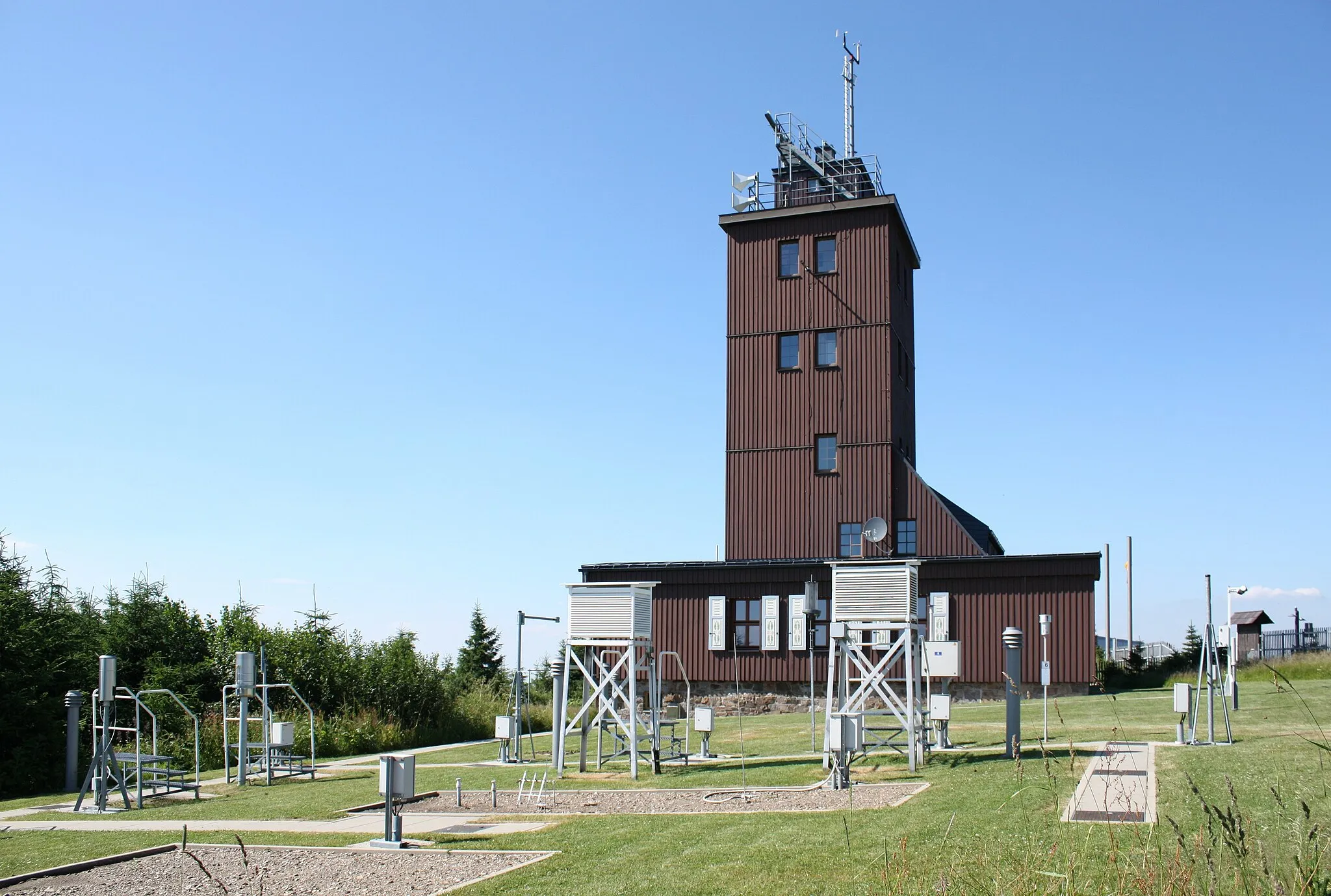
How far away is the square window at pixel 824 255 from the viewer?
41156mm

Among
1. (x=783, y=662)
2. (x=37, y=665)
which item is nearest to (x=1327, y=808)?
(x=37, y=665)

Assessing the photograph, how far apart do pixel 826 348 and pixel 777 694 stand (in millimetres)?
11714

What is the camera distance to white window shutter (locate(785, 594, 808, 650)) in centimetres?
3750

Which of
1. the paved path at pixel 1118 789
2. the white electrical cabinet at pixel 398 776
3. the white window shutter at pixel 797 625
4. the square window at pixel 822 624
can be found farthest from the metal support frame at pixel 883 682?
the white window shutter at pixel 797 625

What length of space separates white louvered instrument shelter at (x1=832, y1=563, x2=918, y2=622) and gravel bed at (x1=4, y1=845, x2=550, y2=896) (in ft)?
28.1

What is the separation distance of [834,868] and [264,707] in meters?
14.7

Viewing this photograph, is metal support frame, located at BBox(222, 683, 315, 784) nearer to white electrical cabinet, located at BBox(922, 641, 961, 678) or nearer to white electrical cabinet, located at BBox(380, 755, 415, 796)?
white electrical cabinet, located at BBox(380, 755, 415, 796)

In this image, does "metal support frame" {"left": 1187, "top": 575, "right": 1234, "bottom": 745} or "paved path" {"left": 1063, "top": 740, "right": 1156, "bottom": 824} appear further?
"metal support frame" {"left": 1187, "top": 575, "right": 1234, "bottom": 745}

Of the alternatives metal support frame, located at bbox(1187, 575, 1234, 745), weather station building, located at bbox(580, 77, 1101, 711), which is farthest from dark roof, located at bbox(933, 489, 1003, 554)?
metal support frame, located at bbox(1187, 575, 1234, 745)

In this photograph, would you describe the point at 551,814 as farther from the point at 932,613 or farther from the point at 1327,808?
the point at 932,613

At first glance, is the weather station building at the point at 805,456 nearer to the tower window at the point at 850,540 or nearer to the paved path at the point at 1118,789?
the tower window at the point at 850,540

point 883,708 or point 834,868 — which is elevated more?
point 834,868

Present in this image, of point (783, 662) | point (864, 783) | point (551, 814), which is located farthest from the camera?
point (783, 662)

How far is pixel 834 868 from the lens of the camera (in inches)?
372
